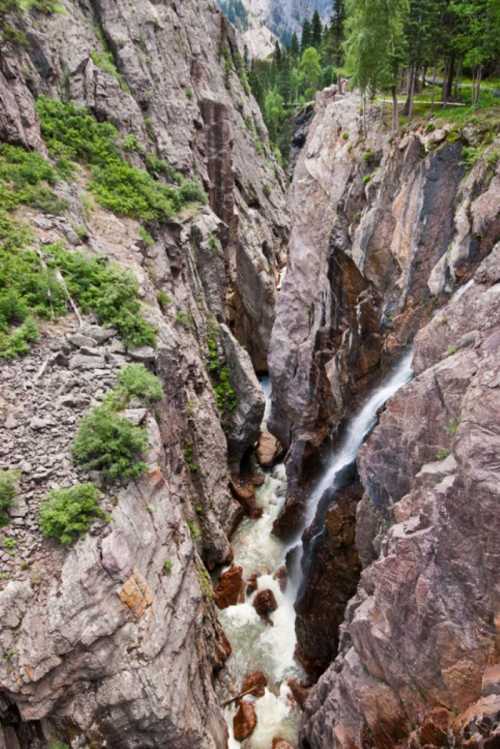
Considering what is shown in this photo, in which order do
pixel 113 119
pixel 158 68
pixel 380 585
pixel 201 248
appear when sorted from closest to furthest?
pixel 380 585, pixel 113 119, pixel 201 248, pixel 158 68

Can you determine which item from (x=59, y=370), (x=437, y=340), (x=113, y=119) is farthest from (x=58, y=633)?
(x=113, y=119)

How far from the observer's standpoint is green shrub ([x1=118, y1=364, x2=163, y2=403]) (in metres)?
14.1

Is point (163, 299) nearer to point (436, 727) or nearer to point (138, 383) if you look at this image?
point (138, 383)

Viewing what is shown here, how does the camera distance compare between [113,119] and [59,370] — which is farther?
[113,119]

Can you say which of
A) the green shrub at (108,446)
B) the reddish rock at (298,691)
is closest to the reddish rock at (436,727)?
the green shrub at (108,446)

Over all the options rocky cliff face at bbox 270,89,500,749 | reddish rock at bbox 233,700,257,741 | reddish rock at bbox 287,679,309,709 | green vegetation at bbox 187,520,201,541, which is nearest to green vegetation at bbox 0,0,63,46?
rocky cliff face at bbox 270,89,500,749

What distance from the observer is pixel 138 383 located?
14.0 metres

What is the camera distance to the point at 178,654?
12195 millimetres

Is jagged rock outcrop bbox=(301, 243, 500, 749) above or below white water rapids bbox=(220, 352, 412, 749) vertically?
above

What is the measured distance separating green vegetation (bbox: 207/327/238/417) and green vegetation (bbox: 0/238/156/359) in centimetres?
887

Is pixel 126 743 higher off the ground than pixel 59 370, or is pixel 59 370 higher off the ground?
pixel 59 370

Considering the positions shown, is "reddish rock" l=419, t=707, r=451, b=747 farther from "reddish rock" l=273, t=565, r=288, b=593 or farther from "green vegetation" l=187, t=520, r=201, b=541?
"reddish rock" l=273, t=565, r=288, b=593

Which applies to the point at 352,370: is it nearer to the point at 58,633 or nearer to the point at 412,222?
the point at 412,222

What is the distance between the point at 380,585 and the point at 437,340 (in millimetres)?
7147
